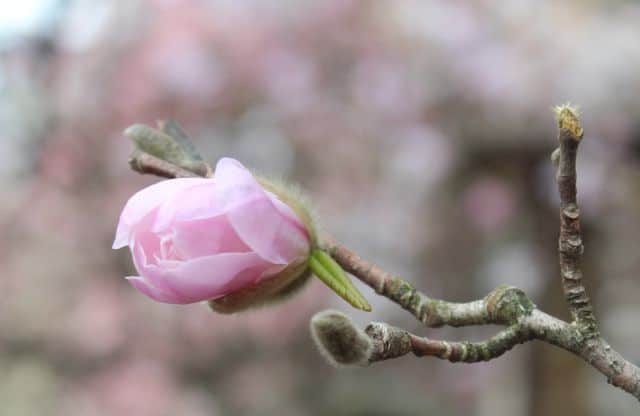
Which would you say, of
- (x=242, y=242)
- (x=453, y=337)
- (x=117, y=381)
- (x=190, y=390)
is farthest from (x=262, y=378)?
(x=242, y=242)

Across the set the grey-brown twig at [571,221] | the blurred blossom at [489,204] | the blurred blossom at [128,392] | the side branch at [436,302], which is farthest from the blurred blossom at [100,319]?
the grey-brown twig at [571,221]

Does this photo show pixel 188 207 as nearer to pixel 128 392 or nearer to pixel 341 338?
pixel 341 338

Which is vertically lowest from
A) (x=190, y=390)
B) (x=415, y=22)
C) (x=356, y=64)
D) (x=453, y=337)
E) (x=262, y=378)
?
(x=190, y=390)

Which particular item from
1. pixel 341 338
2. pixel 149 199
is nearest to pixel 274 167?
pixel 149 199

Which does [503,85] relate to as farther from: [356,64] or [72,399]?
[72,399]

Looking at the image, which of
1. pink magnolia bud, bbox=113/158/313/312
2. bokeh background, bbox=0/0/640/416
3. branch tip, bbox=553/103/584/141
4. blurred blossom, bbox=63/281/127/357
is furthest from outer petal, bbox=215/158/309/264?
blurred blossom, bbox=63/281/127/357

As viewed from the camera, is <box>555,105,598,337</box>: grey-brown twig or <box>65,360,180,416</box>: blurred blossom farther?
<box>65,360,180,416</box>: blurred blossom

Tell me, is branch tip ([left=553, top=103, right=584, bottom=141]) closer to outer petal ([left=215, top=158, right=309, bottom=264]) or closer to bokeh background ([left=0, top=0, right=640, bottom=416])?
outer petal ([left=215, top=158, right=309, bottom=264])
